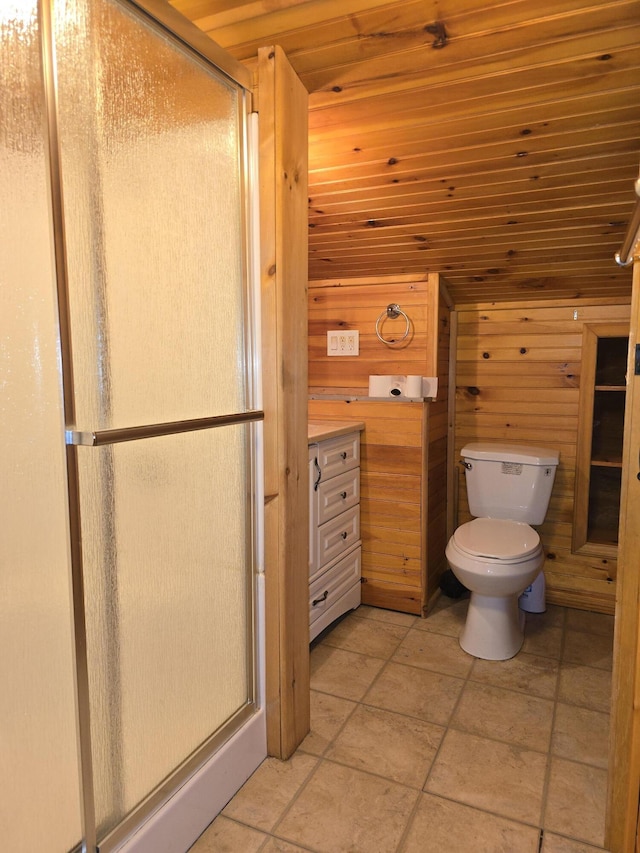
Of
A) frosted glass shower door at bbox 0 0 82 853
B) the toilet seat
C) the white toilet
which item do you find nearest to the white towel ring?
the white toilet

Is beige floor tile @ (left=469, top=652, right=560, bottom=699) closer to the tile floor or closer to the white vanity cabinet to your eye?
the tile floor

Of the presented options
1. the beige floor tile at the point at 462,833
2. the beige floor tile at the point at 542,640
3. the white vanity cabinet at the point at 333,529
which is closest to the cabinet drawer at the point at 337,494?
the white vanity cabinet at the point at 333,529

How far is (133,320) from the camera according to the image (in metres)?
1.13

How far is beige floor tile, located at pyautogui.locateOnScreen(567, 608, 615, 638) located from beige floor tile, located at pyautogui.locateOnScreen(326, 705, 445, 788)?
1.15m

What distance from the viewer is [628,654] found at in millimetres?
1318

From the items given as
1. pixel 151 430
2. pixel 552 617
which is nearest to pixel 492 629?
pixel 552 617

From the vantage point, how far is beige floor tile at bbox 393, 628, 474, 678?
7.30 feet

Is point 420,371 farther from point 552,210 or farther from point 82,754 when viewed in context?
point 82,754

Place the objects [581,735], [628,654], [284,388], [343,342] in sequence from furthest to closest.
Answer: [343,342] < [581,735] < [284,388] < [628,654]

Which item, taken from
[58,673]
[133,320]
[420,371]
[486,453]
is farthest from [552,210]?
[58,673]

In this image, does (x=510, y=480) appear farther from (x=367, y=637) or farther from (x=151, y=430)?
(x=151, y=430)

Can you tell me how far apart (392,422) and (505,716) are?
1313 millimetres

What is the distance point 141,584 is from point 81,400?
432 millimetres

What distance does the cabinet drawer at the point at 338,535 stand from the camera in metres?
2.36
